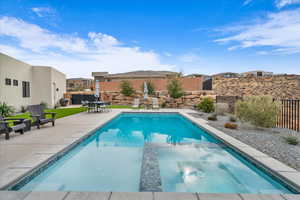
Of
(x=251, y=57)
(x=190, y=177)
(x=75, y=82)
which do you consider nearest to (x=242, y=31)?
(x=251, y=57)

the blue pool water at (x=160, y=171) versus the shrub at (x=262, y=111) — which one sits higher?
the shrub at (x=262, y=111)

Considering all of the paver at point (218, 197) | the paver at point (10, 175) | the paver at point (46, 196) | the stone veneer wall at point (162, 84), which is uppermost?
the stone veneer wall at point (162, 84)

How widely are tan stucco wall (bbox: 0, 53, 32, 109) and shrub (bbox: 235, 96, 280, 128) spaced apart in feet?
43.8

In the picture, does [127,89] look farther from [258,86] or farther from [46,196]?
[46,196]

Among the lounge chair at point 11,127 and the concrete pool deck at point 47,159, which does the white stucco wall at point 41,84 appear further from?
the concrete pool deck at point 47,159

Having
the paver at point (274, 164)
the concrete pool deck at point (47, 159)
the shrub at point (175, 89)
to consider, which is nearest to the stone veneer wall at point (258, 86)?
the shrub at point (175, 89)

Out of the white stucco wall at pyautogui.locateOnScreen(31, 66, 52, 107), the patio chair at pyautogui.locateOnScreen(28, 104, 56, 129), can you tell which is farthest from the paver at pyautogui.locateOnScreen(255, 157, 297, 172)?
the white stucco wall at pyautogui.locateOnScreen(31, 66, 52, 107)

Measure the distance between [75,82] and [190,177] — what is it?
117 feet

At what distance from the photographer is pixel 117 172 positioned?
3.12m

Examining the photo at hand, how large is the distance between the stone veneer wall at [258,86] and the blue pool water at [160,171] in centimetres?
1430

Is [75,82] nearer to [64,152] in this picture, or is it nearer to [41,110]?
[41,110]

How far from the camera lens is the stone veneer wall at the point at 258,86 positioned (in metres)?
16.8

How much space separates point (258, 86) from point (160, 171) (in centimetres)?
1860

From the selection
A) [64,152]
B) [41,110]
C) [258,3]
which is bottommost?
[64,152]
